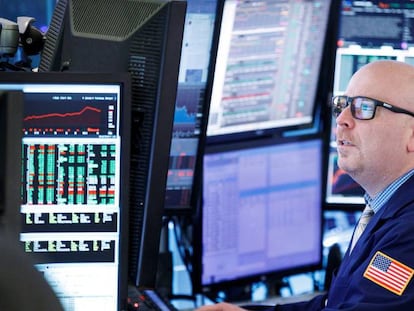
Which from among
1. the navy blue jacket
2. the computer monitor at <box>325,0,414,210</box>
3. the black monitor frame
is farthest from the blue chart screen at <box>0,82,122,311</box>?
the computer monitor at <box>325,0,414,210</box>

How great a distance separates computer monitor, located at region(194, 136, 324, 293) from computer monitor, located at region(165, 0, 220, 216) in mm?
202

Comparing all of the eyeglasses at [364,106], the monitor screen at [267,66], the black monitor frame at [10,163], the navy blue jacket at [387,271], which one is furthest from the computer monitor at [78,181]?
the monitor screen at [267,66]

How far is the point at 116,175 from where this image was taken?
68.8 inches

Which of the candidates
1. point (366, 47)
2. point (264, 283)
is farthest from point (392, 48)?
point (264, 283)

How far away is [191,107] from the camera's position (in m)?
3.03

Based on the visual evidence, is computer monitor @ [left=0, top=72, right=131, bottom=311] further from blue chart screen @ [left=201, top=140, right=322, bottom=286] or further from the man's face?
blue chart screen @ [left=201, top=140, right=322, bottom=286]

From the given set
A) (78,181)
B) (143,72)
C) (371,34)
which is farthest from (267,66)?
(78,181)

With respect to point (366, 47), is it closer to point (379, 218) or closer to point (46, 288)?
point (379, 218)

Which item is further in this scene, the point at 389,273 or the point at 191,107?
the point at 191,107

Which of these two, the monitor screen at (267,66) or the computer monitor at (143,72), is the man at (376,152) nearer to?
the computer monitor at (143,72)

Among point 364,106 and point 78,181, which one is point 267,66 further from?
point 78,181

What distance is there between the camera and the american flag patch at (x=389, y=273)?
6.63ft

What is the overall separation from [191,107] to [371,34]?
3.24 ft

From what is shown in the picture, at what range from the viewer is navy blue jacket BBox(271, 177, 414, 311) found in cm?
201
